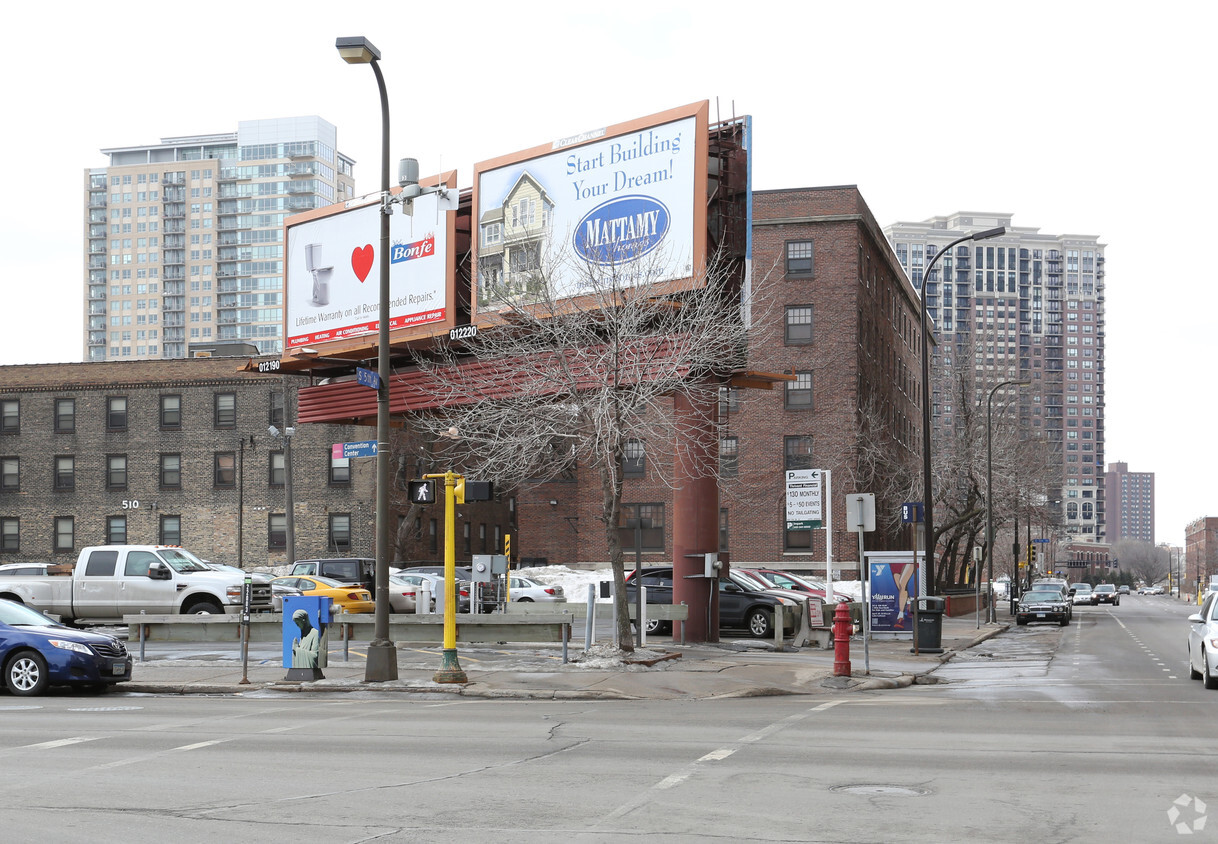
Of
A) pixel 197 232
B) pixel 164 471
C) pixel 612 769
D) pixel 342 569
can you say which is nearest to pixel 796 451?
pixel 342 569

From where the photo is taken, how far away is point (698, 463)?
981 inches

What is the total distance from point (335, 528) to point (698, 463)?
32.4 metres

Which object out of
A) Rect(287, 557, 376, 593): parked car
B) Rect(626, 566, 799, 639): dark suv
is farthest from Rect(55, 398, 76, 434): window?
Rect(626, 566, 799, 639): dark suv

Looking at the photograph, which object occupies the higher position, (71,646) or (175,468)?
(175,468)

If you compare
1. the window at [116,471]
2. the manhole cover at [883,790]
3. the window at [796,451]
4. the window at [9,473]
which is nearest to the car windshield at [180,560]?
the manhole cover at [883,790]

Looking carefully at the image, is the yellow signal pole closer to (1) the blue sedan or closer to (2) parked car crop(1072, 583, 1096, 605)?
(1) the blue sedan

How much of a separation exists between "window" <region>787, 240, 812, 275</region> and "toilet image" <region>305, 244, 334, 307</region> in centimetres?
2739

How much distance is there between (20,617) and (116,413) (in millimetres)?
40974

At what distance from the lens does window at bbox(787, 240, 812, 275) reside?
56.1 m

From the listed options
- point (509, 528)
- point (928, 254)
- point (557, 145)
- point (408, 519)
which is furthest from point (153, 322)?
point (557, 145)

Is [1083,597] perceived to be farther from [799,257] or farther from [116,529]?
[116,529]

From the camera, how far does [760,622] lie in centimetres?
2819

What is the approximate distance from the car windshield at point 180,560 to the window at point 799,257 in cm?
3344

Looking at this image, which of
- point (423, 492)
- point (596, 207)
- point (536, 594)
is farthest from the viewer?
point (536, 594)
